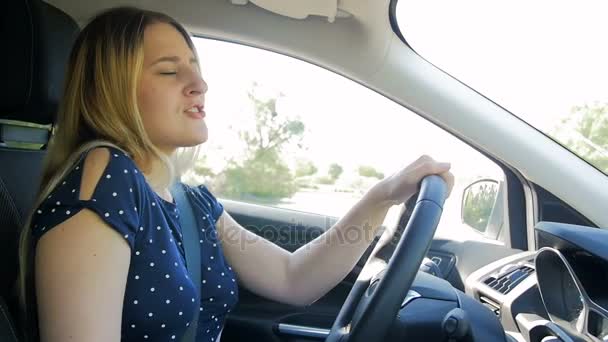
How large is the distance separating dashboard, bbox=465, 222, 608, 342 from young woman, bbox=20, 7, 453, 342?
0.29 meters

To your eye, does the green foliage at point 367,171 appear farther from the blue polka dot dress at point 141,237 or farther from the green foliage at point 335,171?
the blue polka dot dress at point 141,237

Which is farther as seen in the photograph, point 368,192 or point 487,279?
point 487,279

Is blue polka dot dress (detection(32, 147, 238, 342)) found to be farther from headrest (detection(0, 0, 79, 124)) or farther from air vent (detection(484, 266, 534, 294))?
air vent (detection(484, 266, 534, 294))

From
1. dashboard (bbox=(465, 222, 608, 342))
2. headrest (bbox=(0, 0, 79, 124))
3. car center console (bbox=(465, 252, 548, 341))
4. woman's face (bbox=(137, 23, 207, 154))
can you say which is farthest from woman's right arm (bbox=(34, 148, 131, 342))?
car center console (bbox=(465, 252, 548, 341))

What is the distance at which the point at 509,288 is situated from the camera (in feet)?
5.11

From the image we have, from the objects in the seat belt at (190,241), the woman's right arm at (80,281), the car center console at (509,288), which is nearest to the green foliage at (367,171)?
the car center console at (509,288)

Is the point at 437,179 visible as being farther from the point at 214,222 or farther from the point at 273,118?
the point at 273,118

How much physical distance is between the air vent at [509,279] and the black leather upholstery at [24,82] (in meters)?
1.29

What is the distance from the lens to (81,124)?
45.2 inches

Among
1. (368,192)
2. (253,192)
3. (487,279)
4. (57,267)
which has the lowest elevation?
(253,192)

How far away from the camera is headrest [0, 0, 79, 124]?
134 cm

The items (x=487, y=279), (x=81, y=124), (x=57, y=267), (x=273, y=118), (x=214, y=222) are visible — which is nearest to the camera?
(x=57, y=267)

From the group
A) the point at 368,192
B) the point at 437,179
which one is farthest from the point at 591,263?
the point at 368,192

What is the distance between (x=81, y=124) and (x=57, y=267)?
36cm
